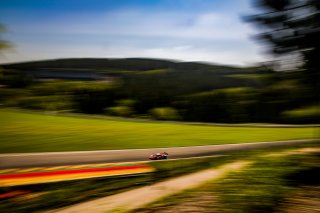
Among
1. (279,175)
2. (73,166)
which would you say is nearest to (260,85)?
(279,175)

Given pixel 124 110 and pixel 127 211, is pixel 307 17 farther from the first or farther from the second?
pixel 124 110

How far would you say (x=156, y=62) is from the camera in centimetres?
7900

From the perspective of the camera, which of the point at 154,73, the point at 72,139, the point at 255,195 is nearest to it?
the point at 255,195

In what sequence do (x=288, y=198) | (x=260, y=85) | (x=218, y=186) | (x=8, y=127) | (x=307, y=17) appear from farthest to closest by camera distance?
(x=8, y=127)
(x=260, y=85)
(x=307, y=17)
(x=218, y=186)
(x=288, y=198)

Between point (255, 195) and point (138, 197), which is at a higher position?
point (255, 195)

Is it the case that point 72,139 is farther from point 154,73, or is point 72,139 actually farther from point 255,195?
point 154,73

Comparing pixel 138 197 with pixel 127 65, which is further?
pixel 127 65

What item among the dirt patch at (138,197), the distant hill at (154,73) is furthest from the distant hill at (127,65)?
the dirt patch at (138,197)

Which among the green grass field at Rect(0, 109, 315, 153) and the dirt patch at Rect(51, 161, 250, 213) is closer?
the dirt patch at Rect(51, 161, 250, 213)

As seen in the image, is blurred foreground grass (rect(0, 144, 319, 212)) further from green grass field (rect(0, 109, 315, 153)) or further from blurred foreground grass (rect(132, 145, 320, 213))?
green grass field (rect(0, 109, 315, 153))

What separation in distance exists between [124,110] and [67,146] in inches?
1165

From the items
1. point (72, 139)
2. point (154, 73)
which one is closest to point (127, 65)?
point (154, 73)

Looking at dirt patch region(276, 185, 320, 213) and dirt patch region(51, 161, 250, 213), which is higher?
dirt patch region(276, 185, 320, 213)

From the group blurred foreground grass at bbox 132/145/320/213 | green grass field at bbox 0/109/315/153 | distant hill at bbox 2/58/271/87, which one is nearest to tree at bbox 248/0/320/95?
blurred foreground grass at bbox 132/145/320/213
